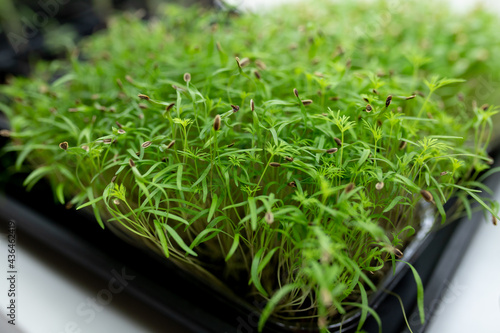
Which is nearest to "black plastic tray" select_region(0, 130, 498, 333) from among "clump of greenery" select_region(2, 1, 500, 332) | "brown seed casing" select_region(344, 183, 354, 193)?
"clump of greenery" select_region(2, 1, 500, 332)

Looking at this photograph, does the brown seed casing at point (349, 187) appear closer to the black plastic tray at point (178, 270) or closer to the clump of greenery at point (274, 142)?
the clump of greenery at point (274, 142)

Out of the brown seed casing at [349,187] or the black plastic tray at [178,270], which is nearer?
the brown seed casing at [349,187]

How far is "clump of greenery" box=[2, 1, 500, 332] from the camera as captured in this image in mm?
494

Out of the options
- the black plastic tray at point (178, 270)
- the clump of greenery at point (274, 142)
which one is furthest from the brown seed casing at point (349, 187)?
the black plastic tray at point (178, 270)

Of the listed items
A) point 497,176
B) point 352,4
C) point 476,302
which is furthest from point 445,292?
point 352,4

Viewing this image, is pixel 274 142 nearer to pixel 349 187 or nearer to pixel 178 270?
pixel 349 187

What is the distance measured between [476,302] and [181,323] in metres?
0.56

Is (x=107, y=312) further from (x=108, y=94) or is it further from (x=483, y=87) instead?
(x=483, y=87)

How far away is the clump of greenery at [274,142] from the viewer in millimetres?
494

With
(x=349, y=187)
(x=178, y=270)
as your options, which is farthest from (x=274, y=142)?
(x=178, y=270)

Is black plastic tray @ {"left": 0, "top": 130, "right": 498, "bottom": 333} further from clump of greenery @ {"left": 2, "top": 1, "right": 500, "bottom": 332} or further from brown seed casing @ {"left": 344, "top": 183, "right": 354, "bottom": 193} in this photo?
brown seed casing @ {"left": 344, "top": 183, "right": 354, "bottom": 193}

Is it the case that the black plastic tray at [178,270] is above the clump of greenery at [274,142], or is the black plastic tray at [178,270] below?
below

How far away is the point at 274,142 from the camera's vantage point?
55 cm

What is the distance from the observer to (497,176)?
2.83 ft
